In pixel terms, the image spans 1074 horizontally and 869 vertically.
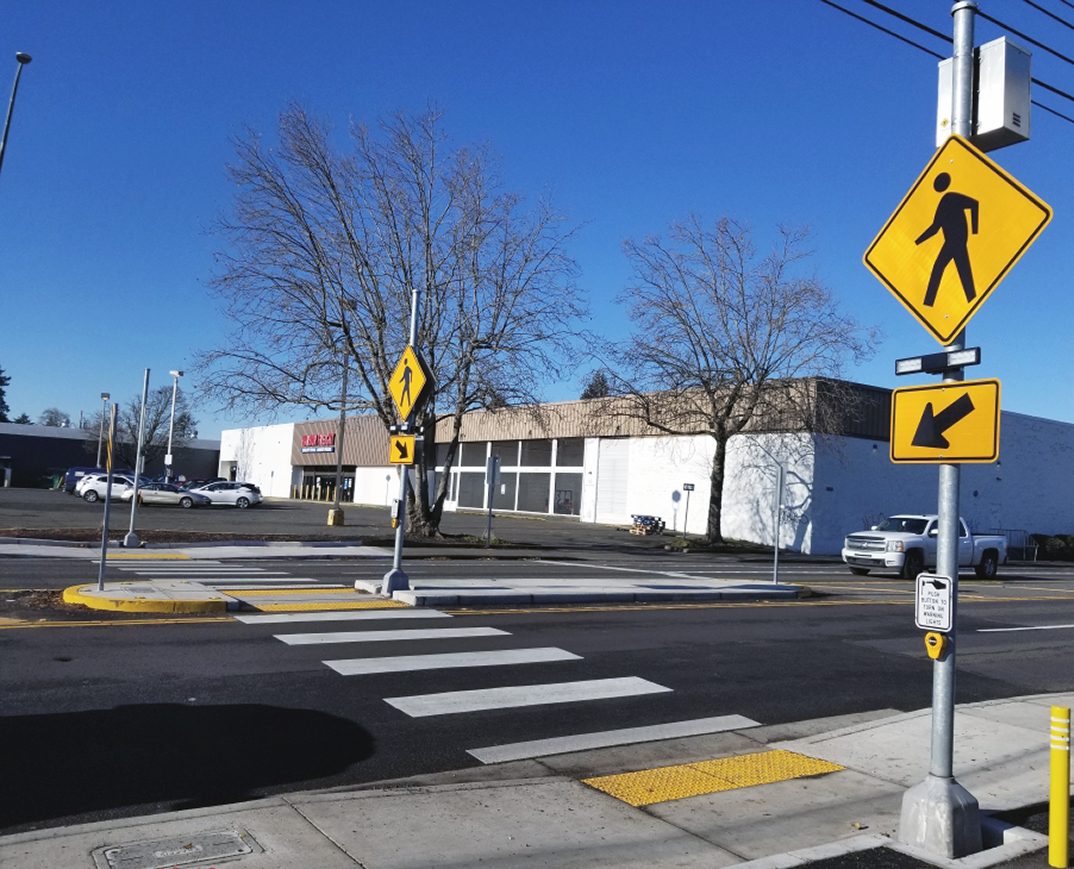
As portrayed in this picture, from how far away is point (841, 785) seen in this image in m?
6.20

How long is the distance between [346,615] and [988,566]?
23.5 metres

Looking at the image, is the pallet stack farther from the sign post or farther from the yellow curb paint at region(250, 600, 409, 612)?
the yellow curb paint at region(250, 600, 409, 612)

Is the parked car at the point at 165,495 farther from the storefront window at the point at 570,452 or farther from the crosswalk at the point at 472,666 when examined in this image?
the crosswalk at the point at 472,666

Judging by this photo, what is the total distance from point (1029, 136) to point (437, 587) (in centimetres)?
1132

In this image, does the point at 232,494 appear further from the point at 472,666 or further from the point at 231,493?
the point at 472,666

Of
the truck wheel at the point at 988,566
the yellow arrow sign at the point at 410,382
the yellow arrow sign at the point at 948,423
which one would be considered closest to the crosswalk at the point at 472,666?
the yellow arrow sign at the point at 410,382

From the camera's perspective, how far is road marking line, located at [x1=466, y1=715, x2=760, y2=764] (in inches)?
258

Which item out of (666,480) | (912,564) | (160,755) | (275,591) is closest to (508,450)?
(666,480)

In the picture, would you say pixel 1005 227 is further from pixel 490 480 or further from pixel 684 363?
pixel 684 363

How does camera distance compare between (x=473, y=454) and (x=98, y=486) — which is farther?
(x=473, y=454)

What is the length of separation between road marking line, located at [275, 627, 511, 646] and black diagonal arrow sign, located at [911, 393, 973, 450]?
6.89 metres

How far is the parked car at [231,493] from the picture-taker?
5325 cm

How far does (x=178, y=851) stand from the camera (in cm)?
437

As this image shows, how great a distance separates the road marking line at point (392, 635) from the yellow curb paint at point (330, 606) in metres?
1.79
